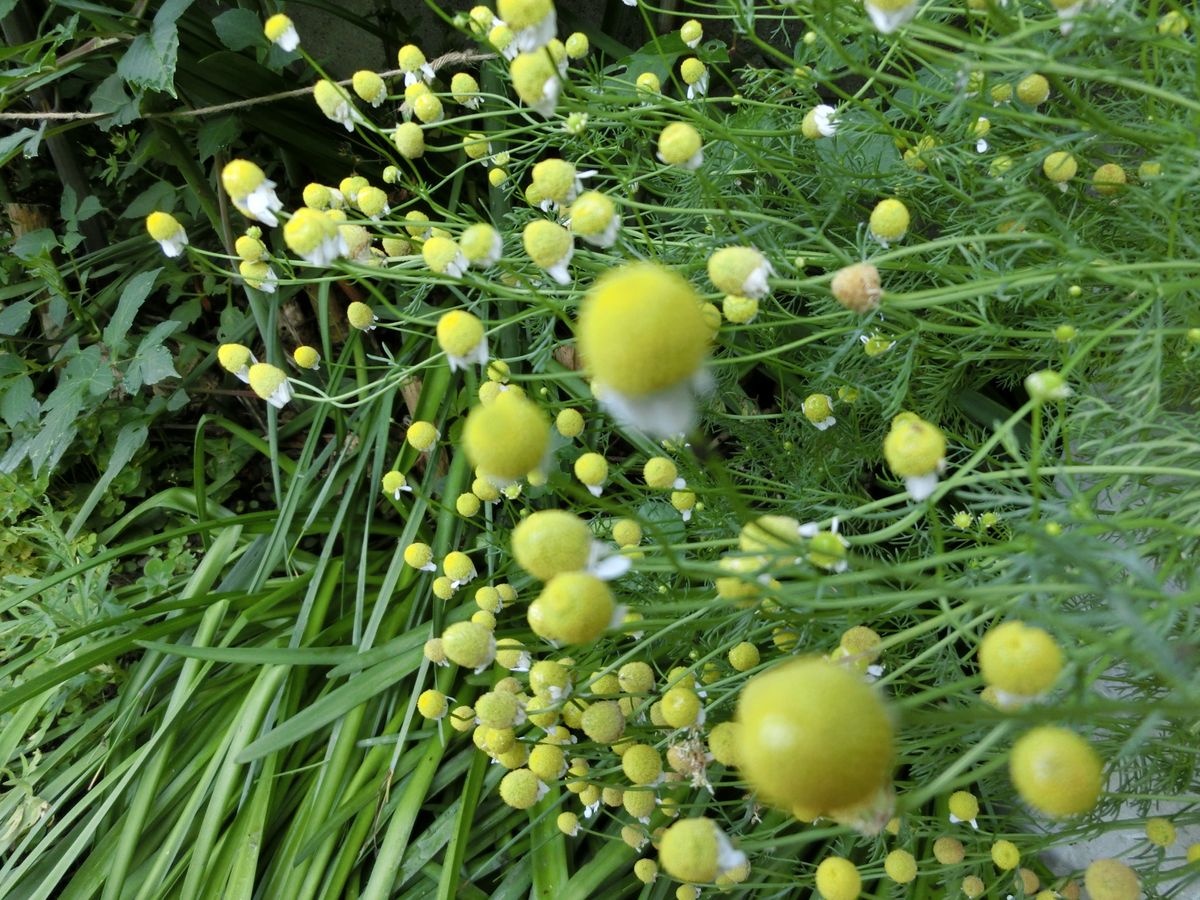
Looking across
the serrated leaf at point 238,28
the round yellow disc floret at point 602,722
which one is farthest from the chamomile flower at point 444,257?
the serrated leaf at point 238,28

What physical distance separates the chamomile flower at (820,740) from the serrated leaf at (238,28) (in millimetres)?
1103

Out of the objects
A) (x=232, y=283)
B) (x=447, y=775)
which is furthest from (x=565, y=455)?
(x=232, y=283)

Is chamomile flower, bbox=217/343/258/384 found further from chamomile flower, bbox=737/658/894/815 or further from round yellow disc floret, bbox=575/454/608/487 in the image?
chamomile flower, bbox=737/658/894/815

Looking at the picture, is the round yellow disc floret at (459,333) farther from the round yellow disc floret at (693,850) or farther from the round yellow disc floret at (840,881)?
the round yellow disc floret at (840,881)

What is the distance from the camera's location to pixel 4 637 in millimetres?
1288

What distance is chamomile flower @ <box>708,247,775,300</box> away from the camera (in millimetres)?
483

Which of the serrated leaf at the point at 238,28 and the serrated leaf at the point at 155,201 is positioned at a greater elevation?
the serrated leaf at the point at 238,28

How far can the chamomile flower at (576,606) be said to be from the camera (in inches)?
15.0

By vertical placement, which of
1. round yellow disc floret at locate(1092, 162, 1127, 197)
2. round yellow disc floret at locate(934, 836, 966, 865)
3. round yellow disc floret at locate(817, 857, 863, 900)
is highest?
round yellow disc floret at locate(1092, 162, 1127, 197)

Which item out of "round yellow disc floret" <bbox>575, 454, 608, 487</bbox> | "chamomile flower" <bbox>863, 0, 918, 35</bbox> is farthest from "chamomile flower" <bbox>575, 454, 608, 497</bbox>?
"chamomile flower" <bbox>863, 0, 918, 35</bbox>

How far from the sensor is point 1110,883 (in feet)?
1.79

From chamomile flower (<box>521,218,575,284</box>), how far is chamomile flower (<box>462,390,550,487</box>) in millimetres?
163

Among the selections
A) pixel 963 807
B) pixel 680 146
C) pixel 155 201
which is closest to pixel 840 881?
pixel 963 807

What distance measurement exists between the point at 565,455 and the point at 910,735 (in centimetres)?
48
